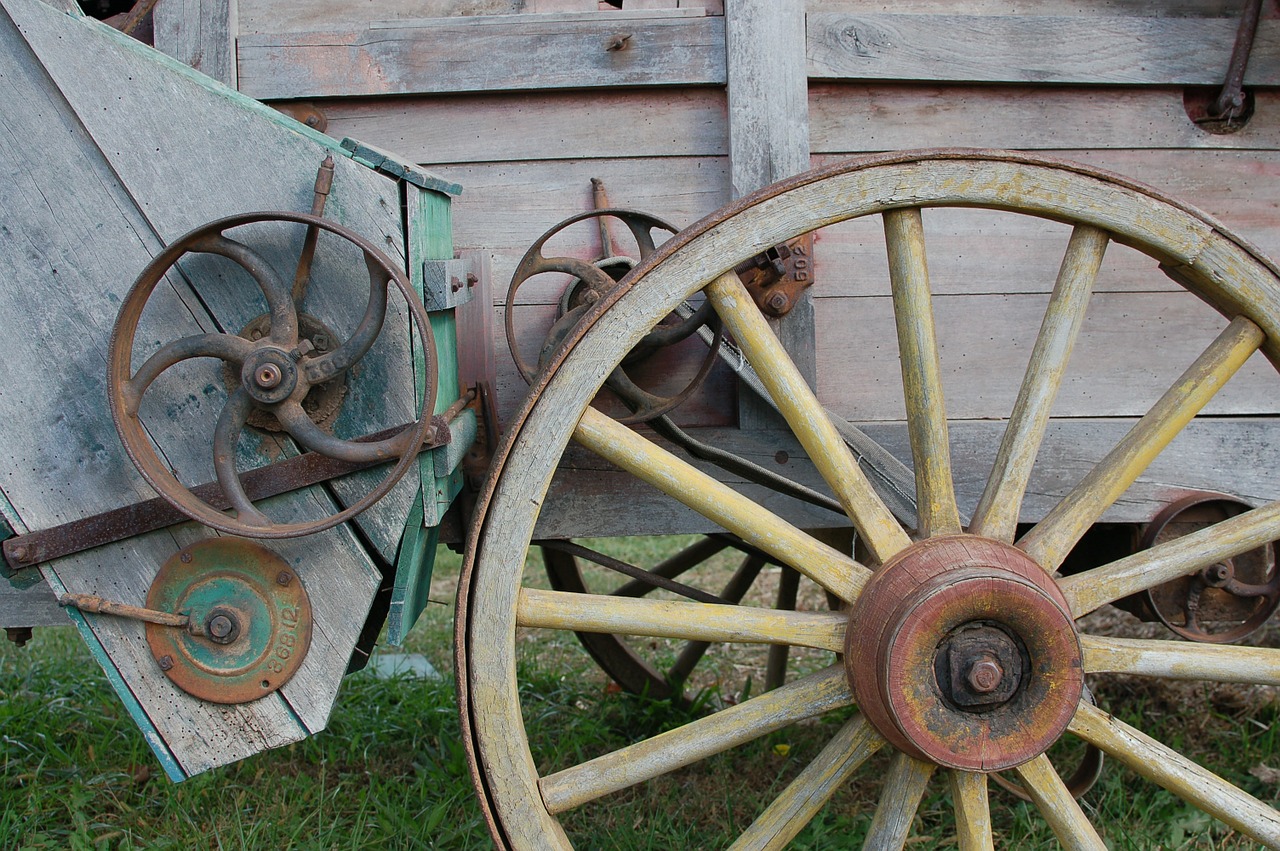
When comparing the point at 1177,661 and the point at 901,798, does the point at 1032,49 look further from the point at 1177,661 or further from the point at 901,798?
the point at 901,798

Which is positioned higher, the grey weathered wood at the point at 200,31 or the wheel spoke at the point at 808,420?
the grey weathered wood at the point at 200,31

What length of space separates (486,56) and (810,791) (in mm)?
1433

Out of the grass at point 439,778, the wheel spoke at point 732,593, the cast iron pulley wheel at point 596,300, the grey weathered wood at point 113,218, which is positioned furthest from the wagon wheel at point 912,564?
the wheel spoke at point 732,593

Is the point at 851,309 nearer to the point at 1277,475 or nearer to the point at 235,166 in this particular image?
the point at 1277,475

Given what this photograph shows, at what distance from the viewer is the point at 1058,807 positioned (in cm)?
148

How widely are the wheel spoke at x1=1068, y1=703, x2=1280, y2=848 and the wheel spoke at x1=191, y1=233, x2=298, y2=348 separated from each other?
4.40ft

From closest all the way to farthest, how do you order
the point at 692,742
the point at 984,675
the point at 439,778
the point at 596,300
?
the point at 984,675 < the point at 692,742 < the point at 596,300 < the point at 439,778

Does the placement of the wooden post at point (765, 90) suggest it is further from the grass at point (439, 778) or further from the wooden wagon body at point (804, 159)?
the grass at point (439, 778)

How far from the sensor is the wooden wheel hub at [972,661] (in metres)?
1.37

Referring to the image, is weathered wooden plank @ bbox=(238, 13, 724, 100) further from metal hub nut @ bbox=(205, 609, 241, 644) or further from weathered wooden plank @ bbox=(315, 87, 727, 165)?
metal hub nut @ bbox=(205, 609, 241, 644)

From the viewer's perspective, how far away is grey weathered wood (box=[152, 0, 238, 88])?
1793mm

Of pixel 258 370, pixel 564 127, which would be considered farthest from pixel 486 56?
pixel 258 370

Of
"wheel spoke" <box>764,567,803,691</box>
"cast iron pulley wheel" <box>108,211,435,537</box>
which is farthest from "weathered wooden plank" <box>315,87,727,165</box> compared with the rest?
"wheel spoke" <box>764,567,803,691</box>

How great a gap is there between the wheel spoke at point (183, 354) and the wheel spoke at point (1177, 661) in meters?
1.35
